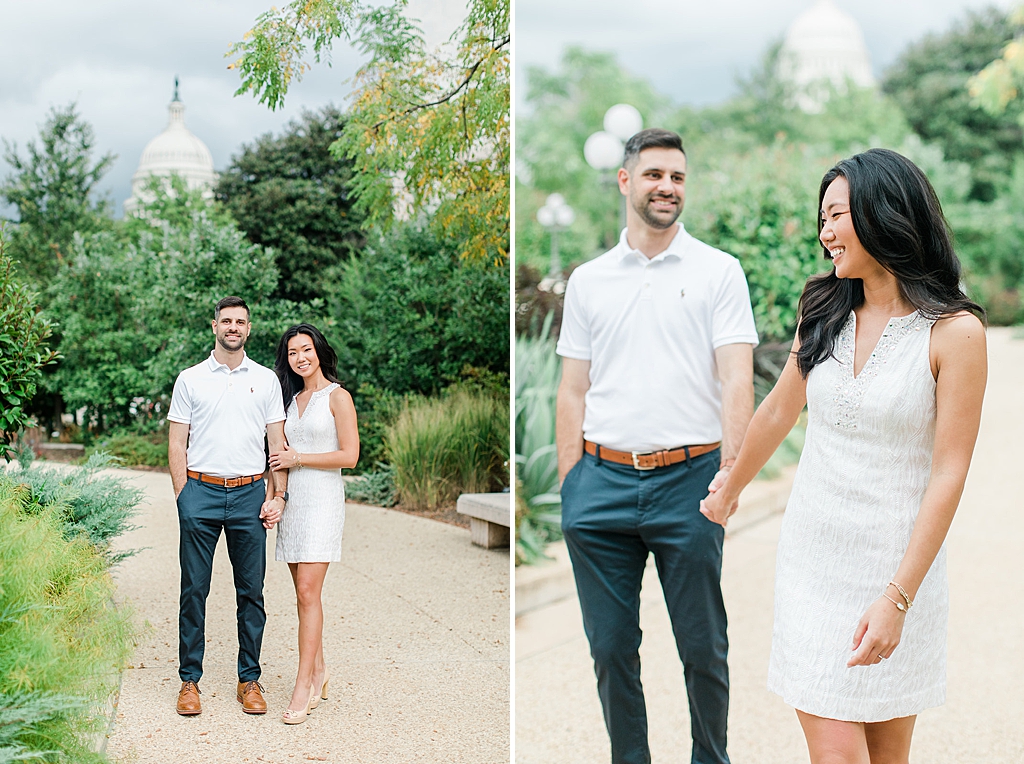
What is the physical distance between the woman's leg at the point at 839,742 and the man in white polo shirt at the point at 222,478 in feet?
6.78

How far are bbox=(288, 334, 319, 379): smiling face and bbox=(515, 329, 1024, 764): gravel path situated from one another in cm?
166

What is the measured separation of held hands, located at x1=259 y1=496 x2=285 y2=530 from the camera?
3465 millimetres

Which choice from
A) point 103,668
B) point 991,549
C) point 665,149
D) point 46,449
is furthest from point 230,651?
point 991,549

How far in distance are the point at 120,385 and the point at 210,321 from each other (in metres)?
0.51

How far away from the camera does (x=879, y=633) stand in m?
1.99

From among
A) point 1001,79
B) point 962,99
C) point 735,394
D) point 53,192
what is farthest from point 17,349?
point 962,99

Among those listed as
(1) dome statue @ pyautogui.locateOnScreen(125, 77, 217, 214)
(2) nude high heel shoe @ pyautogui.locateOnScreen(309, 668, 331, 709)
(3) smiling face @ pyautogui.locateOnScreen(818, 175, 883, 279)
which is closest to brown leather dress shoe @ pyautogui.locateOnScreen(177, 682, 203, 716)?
(2) nude high heel shoe @ pyautogui.locateOnScreen(309, 668, 331, 709)

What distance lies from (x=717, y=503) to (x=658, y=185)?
943mm

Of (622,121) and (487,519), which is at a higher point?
(622,121)

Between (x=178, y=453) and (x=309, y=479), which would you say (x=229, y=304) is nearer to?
(x=178, y=453)

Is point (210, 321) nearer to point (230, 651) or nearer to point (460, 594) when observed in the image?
point (230, 651)

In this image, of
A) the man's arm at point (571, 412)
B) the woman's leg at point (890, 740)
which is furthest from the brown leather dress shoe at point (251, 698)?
the woman's leg at point (890, 740)

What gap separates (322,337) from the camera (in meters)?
3.74

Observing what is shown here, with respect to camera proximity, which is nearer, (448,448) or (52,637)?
(52,637)
